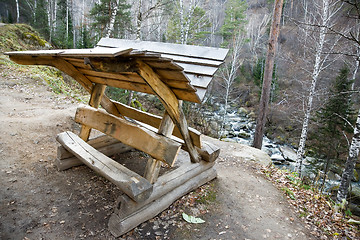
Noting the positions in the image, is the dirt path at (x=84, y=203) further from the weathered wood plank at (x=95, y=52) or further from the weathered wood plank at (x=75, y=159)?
the weathered wood plank at (x=95, y=52)

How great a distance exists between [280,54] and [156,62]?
23297 millimetres

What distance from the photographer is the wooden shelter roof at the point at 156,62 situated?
196 cm

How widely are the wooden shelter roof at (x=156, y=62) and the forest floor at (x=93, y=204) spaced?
1.88 metres

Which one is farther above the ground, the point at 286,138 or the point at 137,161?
the point at 137,161

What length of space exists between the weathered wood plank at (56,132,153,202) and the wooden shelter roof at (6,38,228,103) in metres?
1.20

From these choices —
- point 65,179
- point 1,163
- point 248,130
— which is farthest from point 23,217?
point 248,130

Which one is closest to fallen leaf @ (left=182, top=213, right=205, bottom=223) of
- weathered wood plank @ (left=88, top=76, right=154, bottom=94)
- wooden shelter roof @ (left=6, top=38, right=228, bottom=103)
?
wooden shelter roof @ (left=6, top=38, right=228, bottom=103)

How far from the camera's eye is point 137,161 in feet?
15.5

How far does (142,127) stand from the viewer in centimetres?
327

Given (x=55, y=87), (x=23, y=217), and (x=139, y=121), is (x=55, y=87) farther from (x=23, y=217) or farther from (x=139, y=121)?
(x=23, y=217)

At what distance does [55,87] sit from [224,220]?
985 cm

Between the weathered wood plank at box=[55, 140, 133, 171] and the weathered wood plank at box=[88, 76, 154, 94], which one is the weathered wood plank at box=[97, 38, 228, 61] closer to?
the weathered wood plank at box=[88, 76, 154, 94]

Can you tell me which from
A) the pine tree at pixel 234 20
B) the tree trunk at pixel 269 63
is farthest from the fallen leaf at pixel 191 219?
the pine tree at pixel 234 20

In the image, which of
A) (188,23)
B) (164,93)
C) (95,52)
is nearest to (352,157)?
(164,93)
